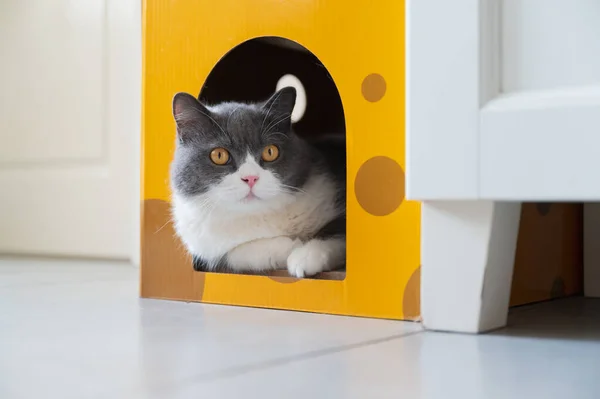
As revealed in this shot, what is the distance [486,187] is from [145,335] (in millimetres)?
379

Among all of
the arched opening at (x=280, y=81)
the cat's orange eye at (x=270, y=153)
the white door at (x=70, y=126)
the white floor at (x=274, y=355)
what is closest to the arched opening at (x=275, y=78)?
the arched opening at (x=280, y=81)

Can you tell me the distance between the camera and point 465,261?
0.72m

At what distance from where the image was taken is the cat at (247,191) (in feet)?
3.05

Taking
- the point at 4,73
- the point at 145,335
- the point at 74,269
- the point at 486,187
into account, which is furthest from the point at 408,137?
the point at 4,73

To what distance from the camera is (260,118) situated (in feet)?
3.11

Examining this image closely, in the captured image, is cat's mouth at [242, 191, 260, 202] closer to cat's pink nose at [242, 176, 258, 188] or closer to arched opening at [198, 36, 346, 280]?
cat's pink nose at [242, 176, 258, 188]

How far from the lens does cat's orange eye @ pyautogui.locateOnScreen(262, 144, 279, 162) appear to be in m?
0.94

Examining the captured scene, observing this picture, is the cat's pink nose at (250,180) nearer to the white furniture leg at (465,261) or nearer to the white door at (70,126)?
the white furniture leg at (465,261)

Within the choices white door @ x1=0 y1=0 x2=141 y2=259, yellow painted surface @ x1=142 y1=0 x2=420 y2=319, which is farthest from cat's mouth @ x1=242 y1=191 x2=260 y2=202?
white door @ x1=0 y1=0 x2=141 y2=259

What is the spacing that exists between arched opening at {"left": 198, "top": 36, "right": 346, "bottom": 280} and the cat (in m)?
0.07

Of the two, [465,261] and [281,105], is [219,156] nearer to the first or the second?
[281,105]

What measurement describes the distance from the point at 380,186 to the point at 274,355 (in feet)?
0.92

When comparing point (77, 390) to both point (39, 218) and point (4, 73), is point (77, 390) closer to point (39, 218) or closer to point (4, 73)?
point (39, 218)

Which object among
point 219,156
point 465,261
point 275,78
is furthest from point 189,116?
point 465,261
